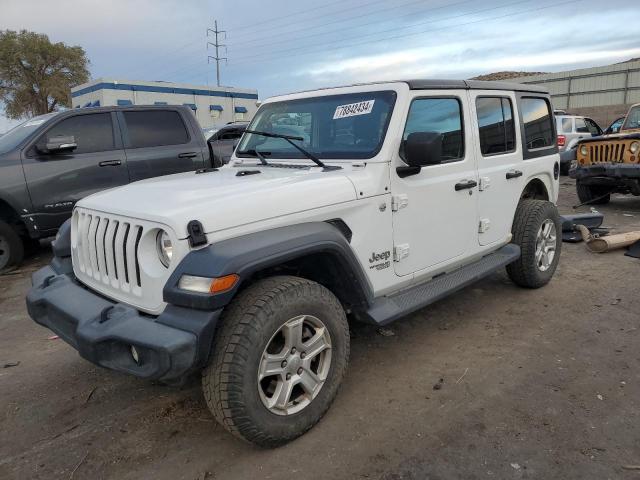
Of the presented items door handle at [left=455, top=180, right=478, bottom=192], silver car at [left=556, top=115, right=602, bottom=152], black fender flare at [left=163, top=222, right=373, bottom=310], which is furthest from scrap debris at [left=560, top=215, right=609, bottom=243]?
silver car at [left=556, top=115, right=602, bottom=152]

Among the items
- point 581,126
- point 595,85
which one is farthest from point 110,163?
point 595,85

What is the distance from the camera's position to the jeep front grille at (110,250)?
2525 mm

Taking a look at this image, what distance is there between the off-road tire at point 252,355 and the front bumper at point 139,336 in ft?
0.37

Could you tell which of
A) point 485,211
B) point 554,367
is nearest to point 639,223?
point 485,211

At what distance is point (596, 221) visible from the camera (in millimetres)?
6941

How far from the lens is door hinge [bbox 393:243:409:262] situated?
3224 millimetres

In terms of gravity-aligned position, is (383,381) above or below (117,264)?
below

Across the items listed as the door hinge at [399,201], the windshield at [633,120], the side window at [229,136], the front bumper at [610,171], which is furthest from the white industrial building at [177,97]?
the door hinge at [399,201]

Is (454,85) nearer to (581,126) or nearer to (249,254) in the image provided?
(249,254)

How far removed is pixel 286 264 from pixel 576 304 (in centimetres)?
308

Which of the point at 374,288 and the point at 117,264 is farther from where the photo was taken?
the point at 374,288

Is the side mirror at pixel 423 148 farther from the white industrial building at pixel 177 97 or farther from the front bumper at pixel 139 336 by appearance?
the white industrial building at pixel 177 97

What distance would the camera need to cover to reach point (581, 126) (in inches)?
585

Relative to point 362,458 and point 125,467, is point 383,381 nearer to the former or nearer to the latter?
point 362,458
